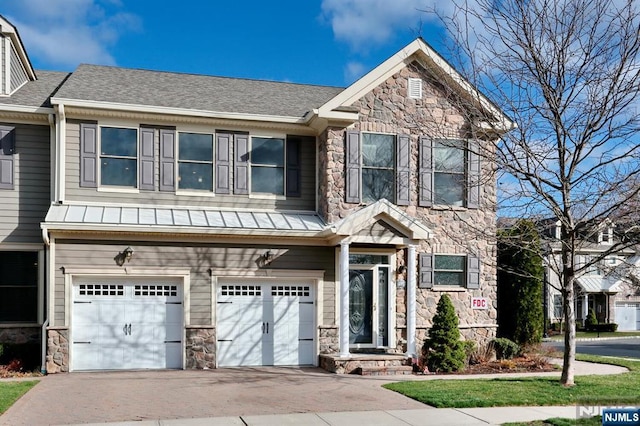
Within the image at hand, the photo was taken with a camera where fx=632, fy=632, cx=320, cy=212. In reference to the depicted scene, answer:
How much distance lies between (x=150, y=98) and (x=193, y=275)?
476cm

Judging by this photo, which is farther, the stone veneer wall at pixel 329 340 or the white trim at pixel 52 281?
the stone veneer wall at pixel 329 340

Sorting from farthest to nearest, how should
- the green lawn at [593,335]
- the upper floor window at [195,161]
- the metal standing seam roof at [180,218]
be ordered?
the green lawn at [593,335]
the upper floor window at [195,161]
the metal standing seam roof at [180,218]

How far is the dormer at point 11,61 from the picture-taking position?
15969mm

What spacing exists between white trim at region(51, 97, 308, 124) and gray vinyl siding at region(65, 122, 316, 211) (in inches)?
23.2

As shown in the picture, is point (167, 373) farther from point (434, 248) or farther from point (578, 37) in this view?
point (578, 37)

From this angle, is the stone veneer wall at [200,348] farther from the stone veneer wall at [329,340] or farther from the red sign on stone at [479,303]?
the red sign on stone at [479,303]

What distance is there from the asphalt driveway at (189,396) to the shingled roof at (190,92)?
21.8 feet

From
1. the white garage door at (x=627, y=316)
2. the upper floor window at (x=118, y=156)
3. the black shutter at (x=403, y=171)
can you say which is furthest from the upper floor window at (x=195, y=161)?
the white garage door at (x=627, y=316)

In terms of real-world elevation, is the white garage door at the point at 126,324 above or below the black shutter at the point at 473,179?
below

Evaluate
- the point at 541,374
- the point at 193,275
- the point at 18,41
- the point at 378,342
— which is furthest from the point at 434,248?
the point at 18,41

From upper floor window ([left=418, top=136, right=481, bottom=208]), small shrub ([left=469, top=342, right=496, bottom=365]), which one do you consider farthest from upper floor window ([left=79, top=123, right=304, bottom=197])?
small shrub ([left=469, top=342, right=496, bottom=365])

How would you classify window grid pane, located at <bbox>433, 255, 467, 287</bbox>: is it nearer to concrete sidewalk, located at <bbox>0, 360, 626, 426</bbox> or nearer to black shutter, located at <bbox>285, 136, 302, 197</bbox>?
concrete sidewalk, located at <bbox>0, 360, 626, 426</bbox>

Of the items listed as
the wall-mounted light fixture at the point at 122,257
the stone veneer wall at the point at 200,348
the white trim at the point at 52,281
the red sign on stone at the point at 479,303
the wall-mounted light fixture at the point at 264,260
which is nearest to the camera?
the white trim at the point at 52,281

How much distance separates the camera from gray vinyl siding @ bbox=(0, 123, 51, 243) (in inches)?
605
